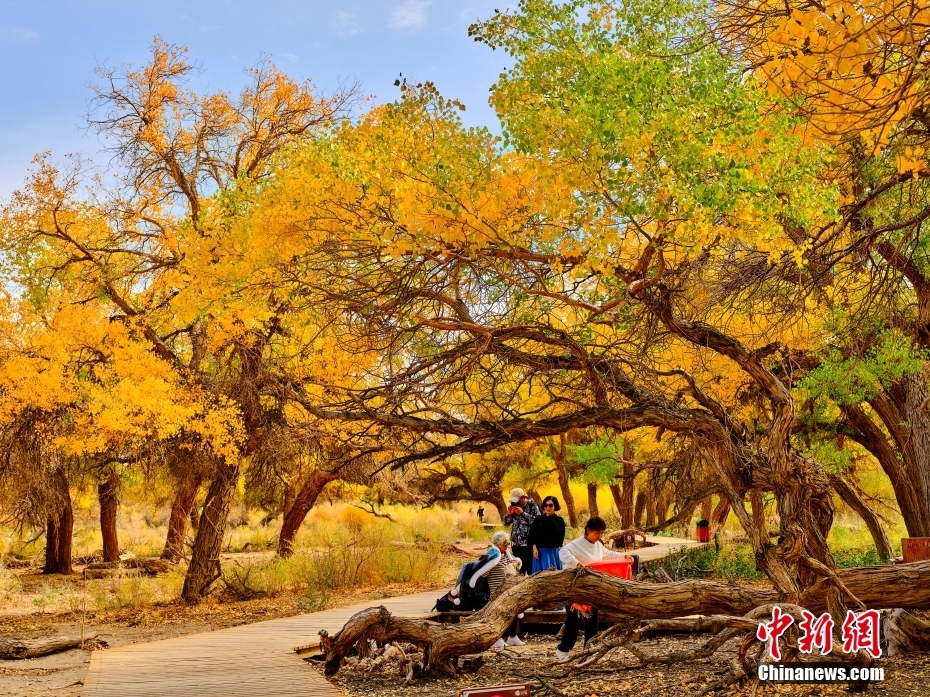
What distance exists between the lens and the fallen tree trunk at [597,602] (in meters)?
8.16

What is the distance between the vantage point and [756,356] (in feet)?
27.3

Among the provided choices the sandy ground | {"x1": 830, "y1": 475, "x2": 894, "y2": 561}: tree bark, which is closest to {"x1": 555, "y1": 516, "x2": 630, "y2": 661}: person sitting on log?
the sandy ground

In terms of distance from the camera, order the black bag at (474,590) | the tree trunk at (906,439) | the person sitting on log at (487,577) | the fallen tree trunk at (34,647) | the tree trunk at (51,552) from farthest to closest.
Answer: the tree trunk at (51,552), the tree trunk at (906,439), the fallen tree trunk at (34,647), the black bag at (474,590), the person sitting on log at (487,577)

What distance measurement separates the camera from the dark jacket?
10.4m

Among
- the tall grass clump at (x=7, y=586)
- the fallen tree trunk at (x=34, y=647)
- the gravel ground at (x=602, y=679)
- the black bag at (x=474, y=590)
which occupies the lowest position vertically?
the gravel ground at (x=602, y=679)

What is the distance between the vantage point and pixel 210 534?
51.4ft

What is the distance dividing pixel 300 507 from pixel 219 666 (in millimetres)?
10957

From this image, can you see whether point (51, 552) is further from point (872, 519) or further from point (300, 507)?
point (872, 519)

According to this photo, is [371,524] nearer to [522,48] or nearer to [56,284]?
[56,284]

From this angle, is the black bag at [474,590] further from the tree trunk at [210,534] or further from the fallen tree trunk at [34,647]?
the tree trunk at [210,534]

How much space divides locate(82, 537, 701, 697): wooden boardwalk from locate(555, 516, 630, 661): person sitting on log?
2.38 m

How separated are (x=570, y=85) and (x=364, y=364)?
6.68m

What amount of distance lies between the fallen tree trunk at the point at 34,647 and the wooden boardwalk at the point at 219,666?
162 centimetres

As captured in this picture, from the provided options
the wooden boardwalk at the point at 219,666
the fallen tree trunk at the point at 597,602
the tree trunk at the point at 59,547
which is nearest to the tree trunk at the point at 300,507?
the tree trunk at the point at 59,547
